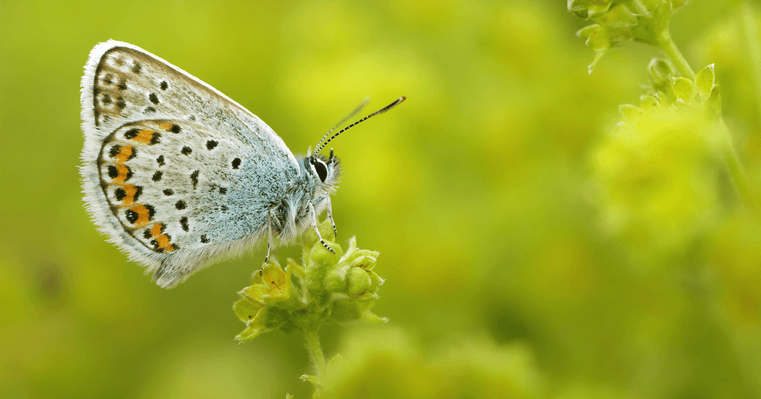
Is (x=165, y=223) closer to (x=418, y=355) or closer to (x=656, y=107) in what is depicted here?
(x=418, y=355)

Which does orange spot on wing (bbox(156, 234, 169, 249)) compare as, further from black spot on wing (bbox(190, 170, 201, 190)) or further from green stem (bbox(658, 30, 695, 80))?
green stem (bbox(658, 30, 695, 80))

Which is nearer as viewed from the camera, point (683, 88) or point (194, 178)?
point (683, 88)

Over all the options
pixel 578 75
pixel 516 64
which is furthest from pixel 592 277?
pixel 516 64

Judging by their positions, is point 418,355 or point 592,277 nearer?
point 418,355

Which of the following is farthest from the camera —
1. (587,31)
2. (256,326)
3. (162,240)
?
(162,240)

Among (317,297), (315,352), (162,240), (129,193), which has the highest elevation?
(129,193)

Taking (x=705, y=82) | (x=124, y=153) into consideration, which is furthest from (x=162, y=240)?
(x=705, y=82)

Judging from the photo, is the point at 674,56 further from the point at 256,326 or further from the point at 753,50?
the point at 256,326

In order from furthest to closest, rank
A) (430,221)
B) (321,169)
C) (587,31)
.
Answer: (430,221) < (321,169) < (587,31)

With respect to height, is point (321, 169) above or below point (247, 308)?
above
